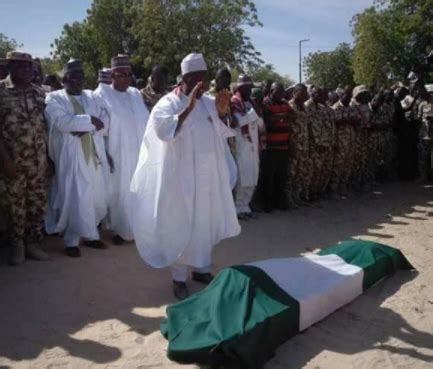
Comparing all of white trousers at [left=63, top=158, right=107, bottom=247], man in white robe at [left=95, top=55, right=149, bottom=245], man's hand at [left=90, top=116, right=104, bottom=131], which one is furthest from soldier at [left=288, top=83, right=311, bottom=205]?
man's hand at [left=90, top=116, right=104, bottom=131]

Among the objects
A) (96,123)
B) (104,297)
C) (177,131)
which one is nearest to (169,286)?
(104,297)

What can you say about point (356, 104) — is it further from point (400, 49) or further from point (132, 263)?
point (400, 49)

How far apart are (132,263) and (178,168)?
1.46 metres

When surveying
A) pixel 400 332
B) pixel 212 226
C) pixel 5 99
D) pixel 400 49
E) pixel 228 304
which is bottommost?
pixel 400 332

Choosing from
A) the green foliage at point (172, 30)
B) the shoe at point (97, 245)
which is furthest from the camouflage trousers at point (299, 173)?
the green foliage at point (172, 30)

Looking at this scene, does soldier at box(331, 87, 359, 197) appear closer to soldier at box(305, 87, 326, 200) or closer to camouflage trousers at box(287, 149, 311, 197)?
soldier at box(305, 87, 326, 200)

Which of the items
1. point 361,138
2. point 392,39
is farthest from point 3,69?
point 392,39

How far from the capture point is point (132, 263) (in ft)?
17.4

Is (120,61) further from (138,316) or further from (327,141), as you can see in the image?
(327,141)

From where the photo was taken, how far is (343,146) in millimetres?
9375

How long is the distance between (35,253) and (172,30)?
29088 millimetres

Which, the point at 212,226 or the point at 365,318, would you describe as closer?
the point at 365,318

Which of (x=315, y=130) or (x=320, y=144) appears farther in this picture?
(x=320, y=144)

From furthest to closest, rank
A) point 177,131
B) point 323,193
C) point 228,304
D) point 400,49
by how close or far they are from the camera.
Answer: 1. point 400,49
2. point 323,193
3. point 177,131
4. point 228,304
